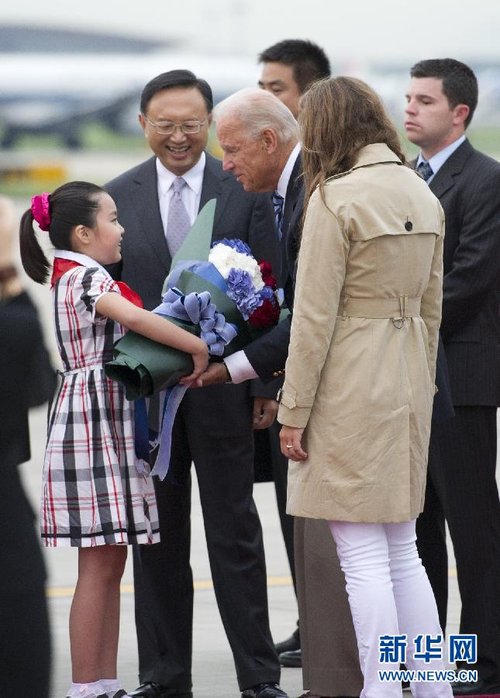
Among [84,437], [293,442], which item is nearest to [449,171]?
[293,442]

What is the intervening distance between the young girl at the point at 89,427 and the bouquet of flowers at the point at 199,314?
56mm

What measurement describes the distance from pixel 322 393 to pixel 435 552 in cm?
128

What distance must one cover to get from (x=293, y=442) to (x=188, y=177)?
1302mm

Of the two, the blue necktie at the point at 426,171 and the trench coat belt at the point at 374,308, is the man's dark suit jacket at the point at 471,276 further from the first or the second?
Answer: the trench coat belt at the point at 374,308

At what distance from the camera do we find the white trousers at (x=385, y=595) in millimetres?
3809

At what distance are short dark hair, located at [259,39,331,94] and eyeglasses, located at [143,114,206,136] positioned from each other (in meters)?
1.22

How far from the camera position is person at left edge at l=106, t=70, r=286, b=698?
15.0 ft

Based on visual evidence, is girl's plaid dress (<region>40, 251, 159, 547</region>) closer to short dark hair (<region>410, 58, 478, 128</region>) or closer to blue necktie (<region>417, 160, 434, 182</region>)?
blue necktie (<region>417, 160, 434, 182</region>)

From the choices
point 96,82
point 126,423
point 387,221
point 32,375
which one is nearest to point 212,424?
point 126,423

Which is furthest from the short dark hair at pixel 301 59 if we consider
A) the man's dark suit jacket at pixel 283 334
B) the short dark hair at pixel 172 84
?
the man's dark suit jacket at pixel 283 334

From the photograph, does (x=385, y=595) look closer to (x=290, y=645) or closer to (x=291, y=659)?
(x=291, y=659)

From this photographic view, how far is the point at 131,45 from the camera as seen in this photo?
120 m

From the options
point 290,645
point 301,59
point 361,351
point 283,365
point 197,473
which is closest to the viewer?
point 361,351

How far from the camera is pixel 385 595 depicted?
380 centimetres
